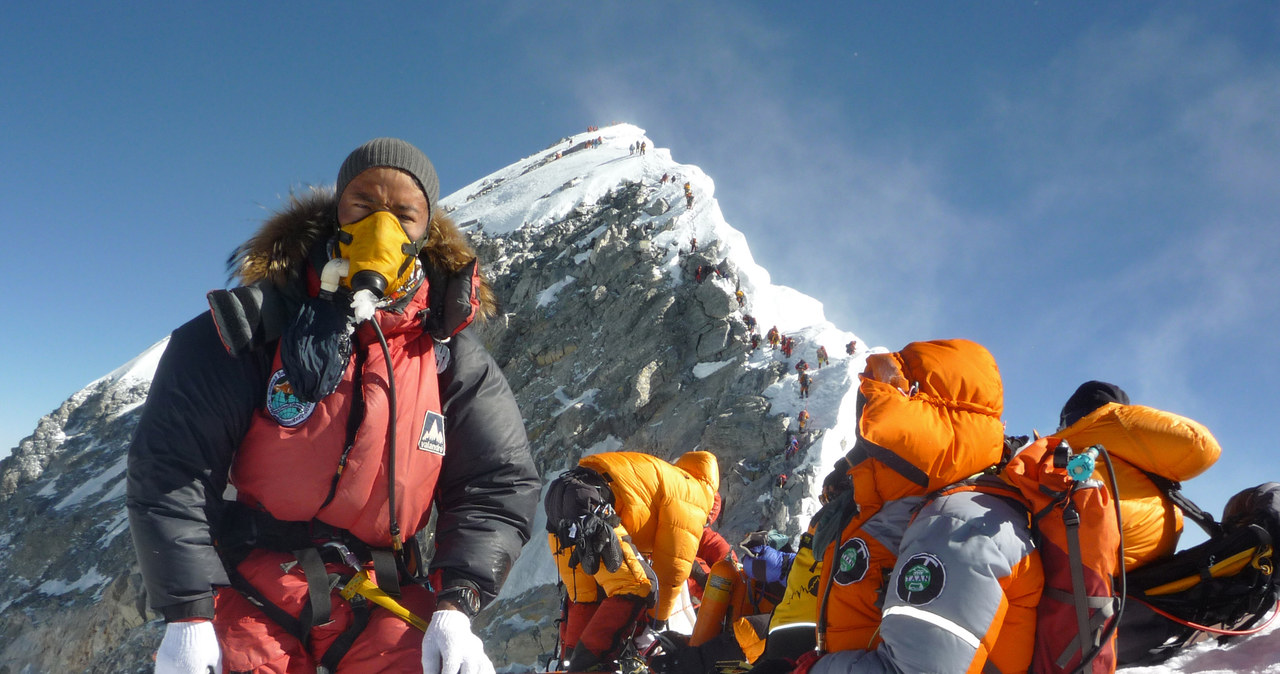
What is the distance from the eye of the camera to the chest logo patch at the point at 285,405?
1.76 m

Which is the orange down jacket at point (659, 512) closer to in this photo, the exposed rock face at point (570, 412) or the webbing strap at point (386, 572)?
the webbing strap at point (386, 572)

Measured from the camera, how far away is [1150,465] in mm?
2158

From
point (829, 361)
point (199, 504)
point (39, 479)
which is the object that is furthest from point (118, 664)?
point (199, 504)

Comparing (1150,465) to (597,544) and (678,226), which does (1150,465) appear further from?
(678,226)

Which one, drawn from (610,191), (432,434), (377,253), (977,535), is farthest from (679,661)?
(610,191)

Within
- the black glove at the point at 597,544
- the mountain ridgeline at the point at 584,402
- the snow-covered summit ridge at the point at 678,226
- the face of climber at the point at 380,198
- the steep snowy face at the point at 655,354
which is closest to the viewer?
the face of climber at the point at 380,198

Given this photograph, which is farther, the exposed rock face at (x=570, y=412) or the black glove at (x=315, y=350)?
the exposed rock face at (x=570, y=412)

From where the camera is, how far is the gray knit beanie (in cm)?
209

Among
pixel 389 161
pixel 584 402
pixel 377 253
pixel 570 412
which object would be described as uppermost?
pixel 584 402

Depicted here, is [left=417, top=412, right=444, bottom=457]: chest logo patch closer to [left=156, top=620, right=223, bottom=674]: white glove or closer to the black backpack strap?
[left=156, top=620, right=223, bottom=674]: white glove

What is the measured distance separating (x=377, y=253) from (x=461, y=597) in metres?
0.95

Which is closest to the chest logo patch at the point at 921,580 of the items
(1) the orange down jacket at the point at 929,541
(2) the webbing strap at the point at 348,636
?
(1) the orange down jacket at the point at 929,541

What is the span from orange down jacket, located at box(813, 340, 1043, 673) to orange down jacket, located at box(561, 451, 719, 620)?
2.46 m

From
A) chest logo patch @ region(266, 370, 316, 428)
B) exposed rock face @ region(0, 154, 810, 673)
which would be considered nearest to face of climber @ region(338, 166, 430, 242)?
chest logo patch @ region(266, 370, 316, 428)
